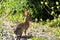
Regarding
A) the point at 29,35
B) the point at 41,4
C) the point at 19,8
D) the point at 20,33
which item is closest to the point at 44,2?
the point at 41,4

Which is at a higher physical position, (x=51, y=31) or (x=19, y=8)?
(x=19, y=8)

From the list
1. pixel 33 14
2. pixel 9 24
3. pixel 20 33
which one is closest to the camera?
pixel 20 33

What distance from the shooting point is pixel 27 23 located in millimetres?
7645

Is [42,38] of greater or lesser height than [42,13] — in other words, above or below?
below

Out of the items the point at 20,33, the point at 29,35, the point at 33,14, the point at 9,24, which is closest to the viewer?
the point at 20,33

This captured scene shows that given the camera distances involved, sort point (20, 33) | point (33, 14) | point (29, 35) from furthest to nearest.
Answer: point (33, 14) → point (29, 35) → point (20, 33)

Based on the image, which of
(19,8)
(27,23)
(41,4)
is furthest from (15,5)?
(27,23)

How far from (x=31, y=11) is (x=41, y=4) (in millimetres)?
429

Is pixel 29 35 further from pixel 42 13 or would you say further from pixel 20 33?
pixel 42 13

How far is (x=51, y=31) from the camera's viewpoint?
8820mm

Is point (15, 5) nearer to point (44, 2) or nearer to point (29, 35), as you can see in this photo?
point (44, 2)

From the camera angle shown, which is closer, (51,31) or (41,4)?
(51,31)

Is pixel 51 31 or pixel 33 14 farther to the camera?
pixel 33 14

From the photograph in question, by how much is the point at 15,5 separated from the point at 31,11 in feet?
2.10
